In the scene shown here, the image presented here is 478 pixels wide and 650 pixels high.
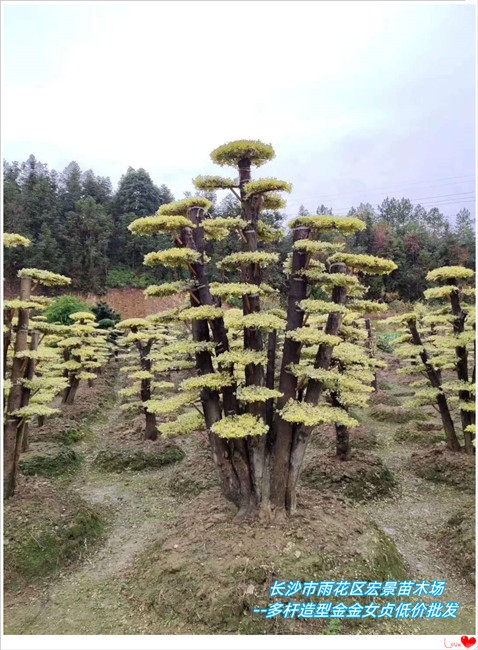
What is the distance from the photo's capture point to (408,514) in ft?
26.1

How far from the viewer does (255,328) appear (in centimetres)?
621

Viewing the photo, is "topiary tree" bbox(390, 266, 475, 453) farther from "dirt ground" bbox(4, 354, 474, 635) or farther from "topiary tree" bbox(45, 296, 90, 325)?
"topiary tree" bbox(45, 296, 90, 325)

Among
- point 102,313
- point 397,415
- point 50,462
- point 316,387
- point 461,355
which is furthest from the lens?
point 102,313

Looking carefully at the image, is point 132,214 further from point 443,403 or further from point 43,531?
point 43,531

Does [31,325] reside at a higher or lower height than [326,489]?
higher

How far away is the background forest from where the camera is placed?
30031mm

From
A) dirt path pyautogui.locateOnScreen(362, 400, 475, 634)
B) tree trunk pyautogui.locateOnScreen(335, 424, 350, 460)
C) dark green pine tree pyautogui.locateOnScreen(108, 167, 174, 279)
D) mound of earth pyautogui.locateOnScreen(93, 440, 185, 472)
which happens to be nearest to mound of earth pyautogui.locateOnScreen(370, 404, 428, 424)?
dirt path pyautogui.locateOnScreen(362, 400, 475, 634)

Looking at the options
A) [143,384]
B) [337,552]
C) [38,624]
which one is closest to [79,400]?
[143,384]

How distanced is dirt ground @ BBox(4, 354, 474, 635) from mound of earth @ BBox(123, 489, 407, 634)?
0.01 m

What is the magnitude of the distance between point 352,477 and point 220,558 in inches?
154

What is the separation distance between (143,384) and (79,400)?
5251 millimetres

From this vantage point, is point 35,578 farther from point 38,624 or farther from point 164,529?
point 164,529

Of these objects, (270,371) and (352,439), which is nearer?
(270,371)

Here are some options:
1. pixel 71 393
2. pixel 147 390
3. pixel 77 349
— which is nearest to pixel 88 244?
pixel 71 393
